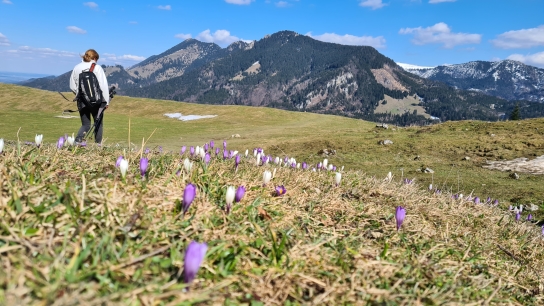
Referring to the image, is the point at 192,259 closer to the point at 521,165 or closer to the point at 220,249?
the point at 220,249

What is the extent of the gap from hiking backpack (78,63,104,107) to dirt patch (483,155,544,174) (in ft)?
51.0

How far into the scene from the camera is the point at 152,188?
2.59 metres

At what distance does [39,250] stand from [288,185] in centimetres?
255

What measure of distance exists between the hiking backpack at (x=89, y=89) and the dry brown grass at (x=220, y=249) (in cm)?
564

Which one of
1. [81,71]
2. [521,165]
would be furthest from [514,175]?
[81,71]

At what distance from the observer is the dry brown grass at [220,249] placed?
146 cm

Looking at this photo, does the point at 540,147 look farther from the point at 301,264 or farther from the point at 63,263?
the point at 63,263

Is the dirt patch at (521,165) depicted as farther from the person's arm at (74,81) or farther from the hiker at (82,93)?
the person's arm at (74,81)

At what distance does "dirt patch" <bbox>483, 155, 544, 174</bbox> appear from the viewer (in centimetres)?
1408

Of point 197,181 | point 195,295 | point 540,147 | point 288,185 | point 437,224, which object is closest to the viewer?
point 195,295

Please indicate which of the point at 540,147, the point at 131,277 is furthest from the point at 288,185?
the point at 540,147

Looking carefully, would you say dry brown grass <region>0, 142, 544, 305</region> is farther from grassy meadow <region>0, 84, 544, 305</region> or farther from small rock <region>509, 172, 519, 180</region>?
small rock <region>509, 172, 519, 180</region>

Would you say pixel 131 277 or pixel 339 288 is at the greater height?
pixel 131 277

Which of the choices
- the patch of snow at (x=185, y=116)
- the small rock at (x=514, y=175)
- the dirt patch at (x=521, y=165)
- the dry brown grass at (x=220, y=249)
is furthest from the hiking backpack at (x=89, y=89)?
the patch of snow at (x=185, y=116)
